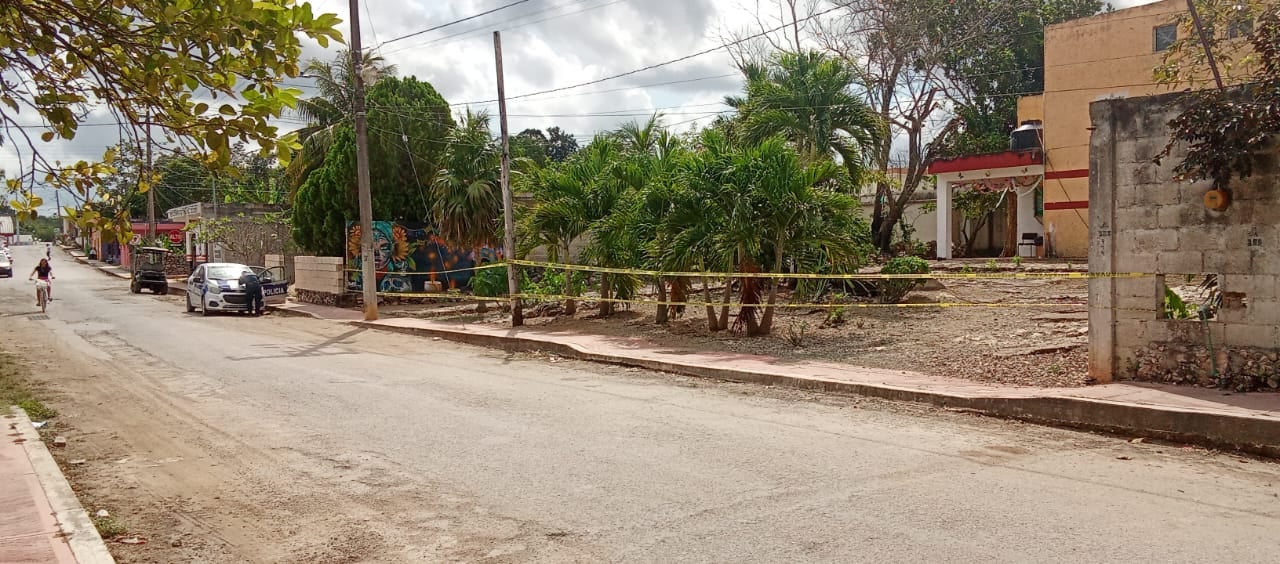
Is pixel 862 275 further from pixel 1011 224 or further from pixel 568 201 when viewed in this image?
pixel 1011 224

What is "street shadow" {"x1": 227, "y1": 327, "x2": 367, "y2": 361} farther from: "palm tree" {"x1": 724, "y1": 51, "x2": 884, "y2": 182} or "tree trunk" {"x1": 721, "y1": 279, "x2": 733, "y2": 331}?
"palm tree" {"x1": 724, "y1": 51, "x2": 884, "y2": 182}

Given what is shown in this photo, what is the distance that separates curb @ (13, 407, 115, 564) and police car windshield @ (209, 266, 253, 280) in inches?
707

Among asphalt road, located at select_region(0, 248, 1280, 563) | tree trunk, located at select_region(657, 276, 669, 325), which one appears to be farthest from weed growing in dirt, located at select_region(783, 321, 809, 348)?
asphalt road, located at select_region(0, 248, 1280, 563)

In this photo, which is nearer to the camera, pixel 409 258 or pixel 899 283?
pixel 899 283

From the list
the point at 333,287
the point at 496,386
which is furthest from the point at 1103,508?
the point at 333,287

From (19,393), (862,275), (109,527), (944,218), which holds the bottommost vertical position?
(109,527)

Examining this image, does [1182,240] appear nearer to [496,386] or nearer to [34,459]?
[496,386]

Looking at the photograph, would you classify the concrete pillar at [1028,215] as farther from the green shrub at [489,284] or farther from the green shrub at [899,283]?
the green shrub at [489,284]

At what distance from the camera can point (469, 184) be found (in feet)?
78.7

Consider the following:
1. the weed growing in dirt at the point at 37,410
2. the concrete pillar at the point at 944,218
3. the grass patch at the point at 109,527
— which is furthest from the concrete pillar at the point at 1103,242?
the concrete pillar at the point at 944,218

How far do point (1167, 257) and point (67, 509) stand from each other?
9.50 metres

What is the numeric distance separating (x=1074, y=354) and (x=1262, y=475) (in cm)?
444

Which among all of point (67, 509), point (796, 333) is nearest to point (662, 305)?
point (796, 333)

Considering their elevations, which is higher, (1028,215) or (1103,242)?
(1028,215)
